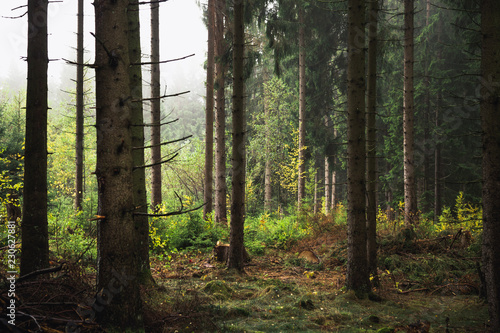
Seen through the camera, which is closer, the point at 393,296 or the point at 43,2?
the point at 43,2

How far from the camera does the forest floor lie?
3771mm

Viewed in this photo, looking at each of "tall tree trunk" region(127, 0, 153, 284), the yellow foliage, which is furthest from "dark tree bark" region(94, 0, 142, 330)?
the yellow foliage

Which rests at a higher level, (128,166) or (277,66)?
(277,66)

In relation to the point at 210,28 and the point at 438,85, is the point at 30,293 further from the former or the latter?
the point at 438,85

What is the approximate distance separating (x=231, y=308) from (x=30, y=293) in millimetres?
2894

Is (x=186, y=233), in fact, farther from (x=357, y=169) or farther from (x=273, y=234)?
(x=357, y=169)

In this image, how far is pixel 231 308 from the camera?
537cm

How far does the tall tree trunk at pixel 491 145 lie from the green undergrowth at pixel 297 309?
0.93 m

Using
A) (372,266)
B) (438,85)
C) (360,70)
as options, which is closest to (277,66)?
(360,70)

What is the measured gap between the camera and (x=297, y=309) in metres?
5.68

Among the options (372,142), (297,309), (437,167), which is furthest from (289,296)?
(437,167)

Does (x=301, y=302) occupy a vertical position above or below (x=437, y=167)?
below

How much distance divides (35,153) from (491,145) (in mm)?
7068

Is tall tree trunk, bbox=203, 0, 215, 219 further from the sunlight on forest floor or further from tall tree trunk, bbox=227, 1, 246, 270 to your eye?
tall tree trunk, bbox=227, 1, 246, 270
